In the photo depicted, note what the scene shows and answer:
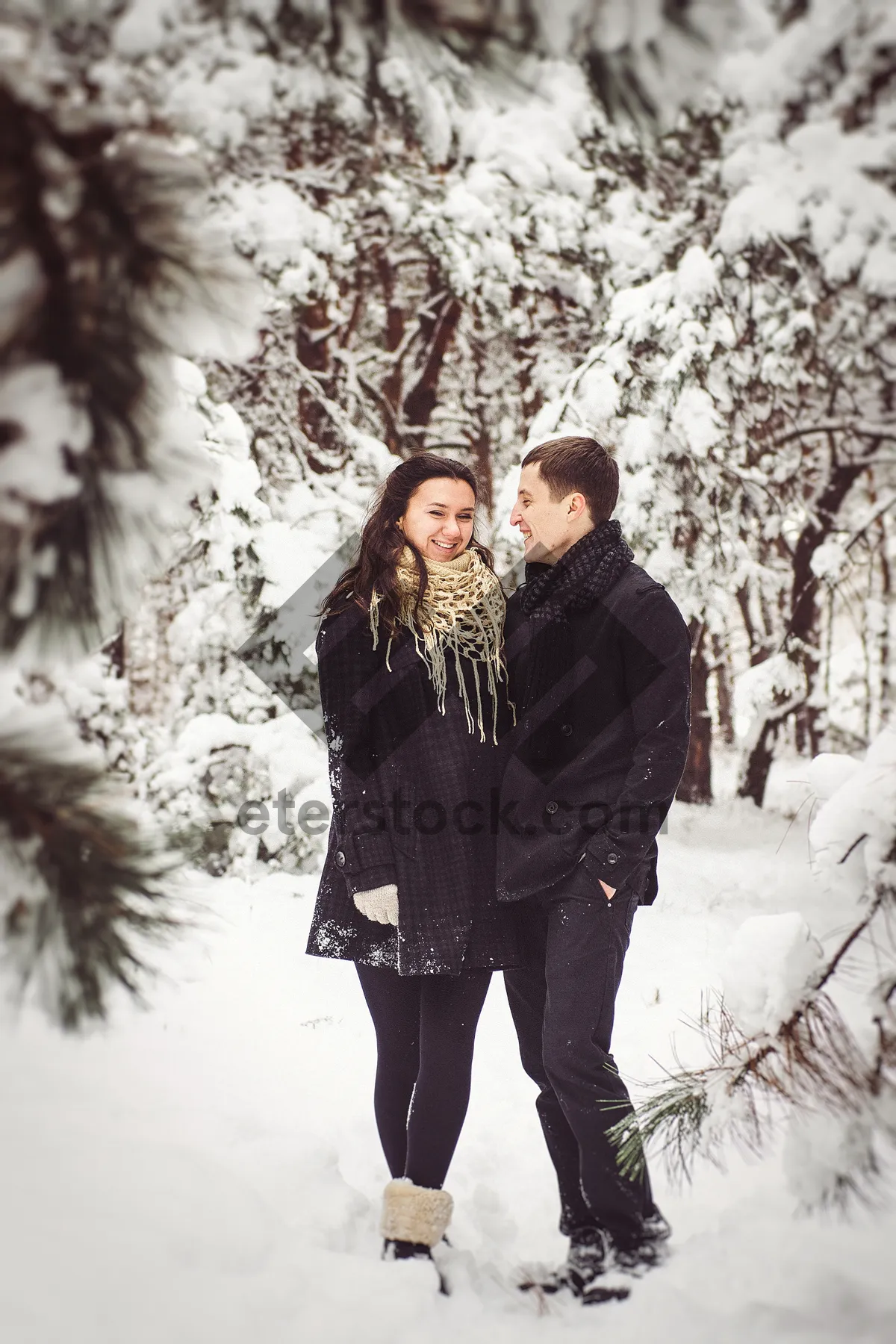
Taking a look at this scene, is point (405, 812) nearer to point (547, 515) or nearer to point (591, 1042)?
point (591, 1042)

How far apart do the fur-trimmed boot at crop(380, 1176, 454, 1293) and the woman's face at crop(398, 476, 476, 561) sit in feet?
5.73

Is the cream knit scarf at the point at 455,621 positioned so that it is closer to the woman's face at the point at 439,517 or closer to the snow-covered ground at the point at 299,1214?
the woman's face at the point at 439,517

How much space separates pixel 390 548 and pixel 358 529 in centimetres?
314

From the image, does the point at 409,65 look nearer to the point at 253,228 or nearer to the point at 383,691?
the point at 383,691

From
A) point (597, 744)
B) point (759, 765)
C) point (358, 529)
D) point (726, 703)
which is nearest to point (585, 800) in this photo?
point (597, 744)

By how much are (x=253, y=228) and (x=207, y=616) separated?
2.48 meters

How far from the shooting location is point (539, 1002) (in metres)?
2.66

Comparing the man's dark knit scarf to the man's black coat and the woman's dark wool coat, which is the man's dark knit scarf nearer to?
the man's black coat

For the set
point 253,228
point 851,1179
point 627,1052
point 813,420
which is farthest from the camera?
point 813,420

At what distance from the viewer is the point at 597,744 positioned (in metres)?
2.59

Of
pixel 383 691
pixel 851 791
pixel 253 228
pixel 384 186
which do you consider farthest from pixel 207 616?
pixel 851 791

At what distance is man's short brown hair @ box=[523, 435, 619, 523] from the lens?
2688mm

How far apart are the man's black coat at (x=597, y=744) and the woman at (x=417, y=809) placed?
118 mm

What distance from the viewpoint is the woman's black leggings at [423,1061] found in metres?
2.47
